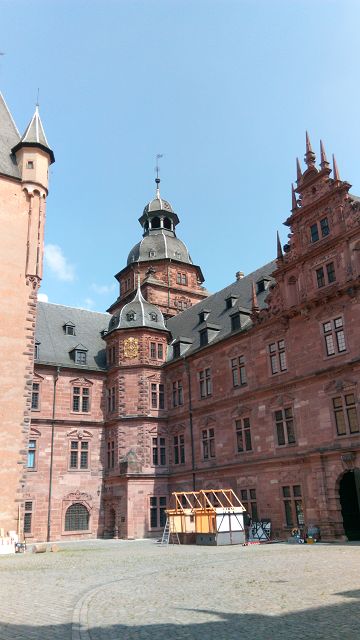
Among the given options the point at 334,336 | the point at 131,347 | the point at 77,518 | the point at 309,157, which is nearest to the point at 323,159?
the point at 309,157

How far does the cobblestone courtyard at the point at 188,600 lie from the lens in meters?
7.52

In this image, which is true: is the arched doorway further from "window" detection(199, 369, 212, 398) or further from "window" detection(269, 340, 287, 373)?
"window" detection(199, 369, 212, 398)

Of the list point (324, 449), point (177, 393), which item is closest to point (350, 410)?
point (324, 449)

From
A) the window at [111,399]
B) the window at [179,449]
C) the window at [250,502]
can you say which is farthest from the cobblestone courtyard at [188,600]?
the window at [111,399]

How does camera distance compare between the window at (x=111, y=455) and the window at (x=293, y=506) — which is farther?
the window at (x=111, y=455)

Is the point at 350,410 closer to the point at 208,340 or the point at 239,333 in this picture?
the point at 239,333

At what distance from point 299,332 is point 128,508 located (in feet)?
52.9

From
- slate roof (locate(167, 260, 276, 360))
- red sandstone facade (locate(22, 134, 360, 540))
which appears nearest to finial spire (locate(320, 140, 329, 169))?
red sandstone facade (locate(22, 134, 360, 540))

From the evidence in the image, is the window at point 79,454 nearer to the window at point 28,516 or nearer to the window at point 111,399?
the window at point 111,399

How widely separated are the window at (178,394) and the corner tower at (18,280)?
11159mm

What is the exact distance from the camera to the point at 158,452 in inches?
1435

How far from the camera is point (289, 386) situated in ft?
90.7

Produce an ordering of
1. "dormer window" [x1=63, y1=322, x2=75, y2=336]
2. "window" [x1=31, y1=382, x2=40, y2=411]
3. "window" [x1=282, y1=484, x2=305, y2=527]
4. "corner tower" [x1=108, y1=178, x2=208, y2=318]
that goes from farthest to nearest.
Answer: "corner tower" [x1=108, y1=178, x2=208, y2=318] → "dormer window" [x1=63, y1=322, x2=75, y2=336] → "window" [x1=31, y1=382, x2=40, y2=411] → "window" [x1=282, y1=484, x2=305, y2=527]

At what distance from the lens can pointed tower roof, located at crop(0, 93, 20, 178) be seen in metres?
33.8
